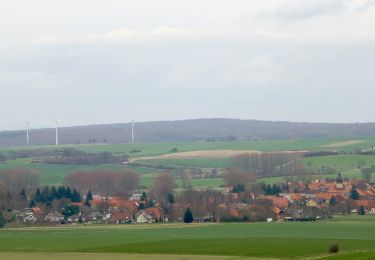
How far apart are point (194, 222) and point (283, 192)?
74.7ft

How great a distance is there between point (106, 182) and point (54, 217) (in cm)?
2618

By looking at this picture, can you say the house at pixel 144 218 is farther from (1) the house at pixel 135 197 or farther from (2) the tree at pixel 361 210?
(2) the tree at pixel 361 210

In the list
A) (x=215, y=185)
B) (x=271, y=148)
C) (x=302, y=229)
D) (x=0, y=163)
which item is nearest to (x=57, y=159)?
(x=0, y=163)

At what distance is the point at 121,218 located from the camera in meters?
86.6

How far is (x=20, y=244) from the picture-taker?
57969mm

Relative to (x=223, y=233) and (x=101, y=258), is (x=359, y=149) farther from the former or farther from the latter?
(x=101, y=258)

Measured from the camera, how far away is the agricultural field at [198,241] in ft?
161

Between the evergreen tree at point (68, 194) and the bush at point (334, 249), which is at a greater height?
the evergreen tree at point (68, 194)

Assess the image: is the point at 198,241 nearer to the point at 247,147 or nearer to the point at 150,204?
the point at 150,204

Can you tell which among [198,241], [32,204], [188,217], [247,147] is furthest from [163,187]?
[247,147]

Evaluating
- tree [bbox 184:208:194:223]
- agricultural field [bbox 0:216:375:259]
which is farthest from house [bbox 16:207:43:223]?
tree [bbox 184:208:194:223]

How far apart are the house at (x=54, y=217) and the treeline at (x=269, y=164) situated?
36.8 m

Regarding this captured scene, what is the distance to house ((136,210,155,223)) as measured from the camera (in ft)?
278

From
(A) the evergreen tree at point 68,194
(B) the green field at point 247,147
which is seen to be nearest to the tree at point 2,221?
(A) the evergreen tree at point 68,194
